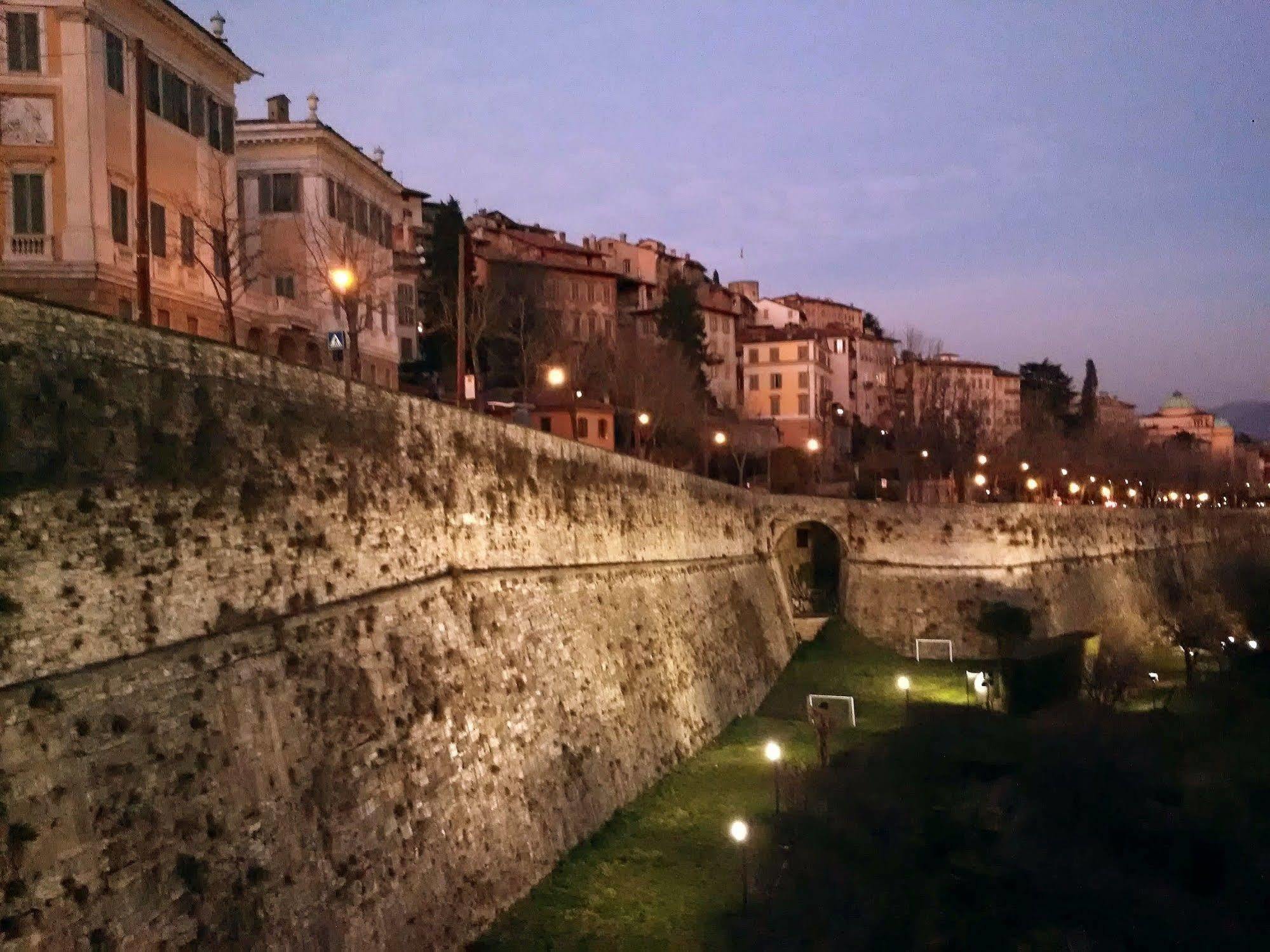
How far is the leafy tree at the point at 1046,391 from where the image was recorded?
8456 cm

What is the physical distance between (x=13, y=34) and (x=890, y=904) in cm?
2246

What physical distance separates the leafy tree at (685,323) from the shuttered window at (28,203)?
1683 inches

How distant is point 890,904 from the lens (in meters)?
13.3

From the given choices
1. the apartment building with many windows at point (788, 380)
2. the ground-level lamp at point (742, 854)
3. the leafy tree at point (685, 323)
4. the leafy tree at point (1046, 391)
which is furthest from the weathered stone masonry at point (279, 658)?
the leafy tree at point (1046, 391)

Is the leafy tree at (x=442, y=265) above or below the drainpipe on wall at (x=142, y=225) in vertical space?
above

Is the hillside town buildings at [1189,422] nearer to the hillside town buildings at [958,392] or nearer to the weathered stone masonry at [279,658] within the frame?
the hillside town buildings at [958,392]

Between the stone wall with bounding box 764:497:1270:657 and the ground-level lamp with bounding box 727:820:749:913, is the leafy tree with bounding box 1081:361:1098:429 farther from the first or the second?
the ground-level lamp with bounding box 727:820:749:913

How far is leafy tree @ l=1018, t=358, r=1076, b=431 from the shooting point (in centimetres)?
8456

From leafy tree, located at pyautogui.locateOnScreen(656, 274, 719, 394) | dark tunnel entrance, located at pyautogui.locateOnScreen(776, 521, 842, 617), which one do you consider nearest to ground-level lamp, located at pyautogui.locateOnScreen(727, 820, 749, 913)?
dark tunnel entrance, located at pyautogui.locateOnScreen(776, 521, 842, 617)

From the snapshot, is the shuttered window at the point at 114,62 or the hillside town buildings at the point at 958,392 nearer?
the shuttered window at the point at 114,62

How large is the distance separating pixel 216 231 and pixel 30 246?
354cm

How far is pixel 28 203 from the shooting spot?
21.0 metres

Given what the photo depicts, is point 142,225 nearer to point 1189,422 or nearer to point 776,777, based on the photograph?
point 776,777

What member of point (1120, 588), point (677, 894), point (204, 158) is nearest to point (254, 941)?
point (677, 894)
